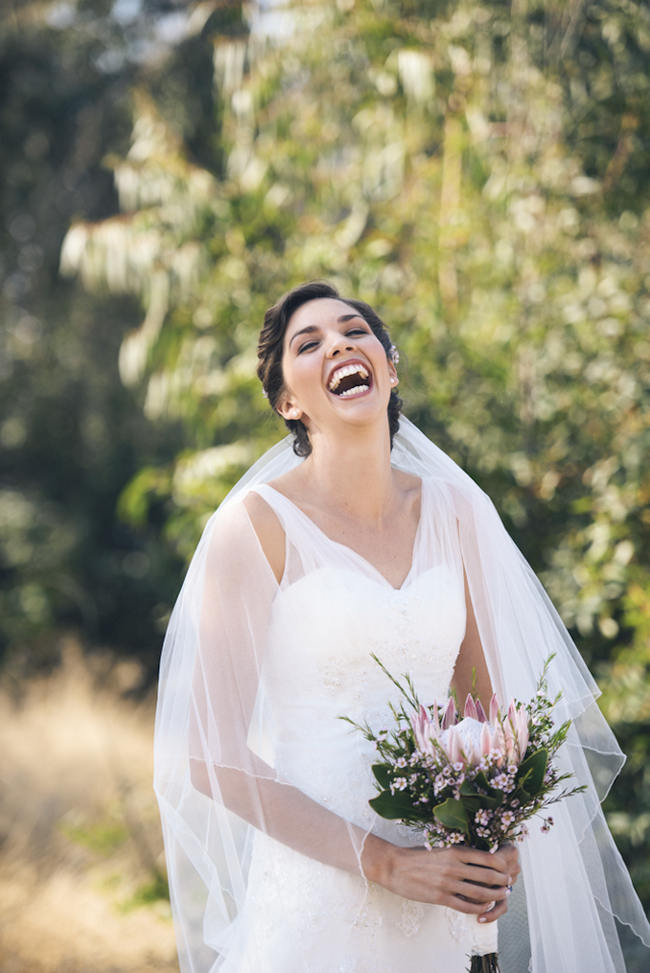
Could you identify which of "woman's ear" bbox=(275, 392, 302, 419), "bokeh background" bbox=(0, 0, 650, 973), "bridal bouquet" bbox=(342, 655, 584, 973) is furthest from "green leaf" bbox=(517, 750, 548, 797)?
"bokeh background" bbox=(0, 0, 650, 973)

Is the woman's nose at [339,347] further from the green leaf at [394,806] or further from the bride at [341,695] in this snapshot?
the green leaf at [394,806]

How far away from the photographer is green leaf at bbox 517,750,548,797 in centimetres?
166

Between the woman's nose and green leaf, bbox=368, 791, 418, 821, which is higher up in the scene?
the woman's nose

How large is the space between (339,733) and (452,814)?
1.30 ft

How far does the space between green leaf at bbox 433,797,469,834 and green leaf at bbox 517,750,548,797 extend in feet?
0.38

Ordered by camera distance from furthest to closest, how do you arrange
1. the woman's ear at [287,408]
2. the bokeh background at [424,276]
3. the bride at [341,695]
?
the bokeh background at [424,276]
the woman's ear at [287,408]
the bride at [341,695]

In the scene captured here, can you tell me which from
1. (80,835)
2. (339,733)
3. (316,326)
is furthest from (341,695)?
(80,835)

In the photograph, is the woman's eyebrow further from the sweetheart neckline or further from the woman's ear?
the sweetheart neckline

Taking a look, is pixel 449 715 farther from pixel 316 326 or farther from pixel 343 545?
pixel 316 326

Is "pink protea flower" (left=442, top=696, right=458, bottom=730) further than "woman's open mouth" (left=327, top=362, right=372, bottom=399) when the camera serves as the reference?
No

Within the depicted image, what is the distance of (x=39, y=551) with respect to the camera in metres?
8.00

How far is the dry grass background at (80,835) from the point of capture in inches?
169

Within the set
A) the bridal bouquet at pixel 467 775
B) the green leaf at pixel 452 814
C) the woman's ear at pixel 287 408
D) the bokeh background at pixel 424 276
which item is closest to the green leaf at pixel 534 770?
the bridal bouquet at pixel 467 775

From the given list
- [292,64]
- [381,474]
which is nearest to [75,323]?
[292,64]
